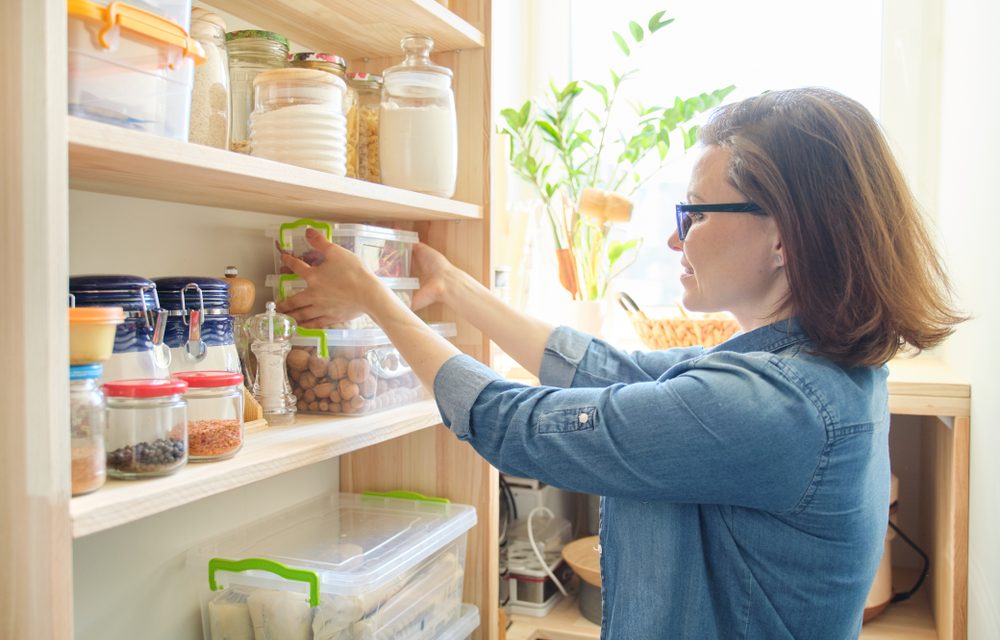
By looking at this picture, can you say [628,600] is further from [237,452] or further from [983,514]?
[983,514]

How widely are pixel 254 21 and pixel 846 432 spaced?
980mm

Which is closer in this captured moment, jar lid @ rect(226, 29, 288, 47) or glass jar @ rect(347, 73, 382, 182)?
jar lid @ rect(226, 29, 288, 47)

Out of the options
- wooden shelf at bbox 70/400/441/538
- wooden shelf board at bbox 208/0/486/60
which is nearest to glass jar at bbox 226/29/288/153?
wooden shelf board at bbox 208/0/486/60

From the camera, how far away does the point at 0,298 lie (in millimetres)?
670

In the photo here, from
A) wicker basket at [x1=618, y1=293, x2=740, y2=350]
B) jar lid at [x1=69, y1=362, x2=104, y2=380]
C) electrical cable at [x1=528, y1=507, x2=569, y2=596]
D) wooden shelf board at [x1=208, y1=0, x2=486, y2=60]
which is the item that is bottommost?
electrical cable at [x1=528, y1=507, x2=569, y2=596]

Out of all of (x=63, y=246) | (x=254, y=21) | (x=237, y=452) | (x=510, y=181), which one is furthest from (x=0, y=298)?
(x=510, y=181)

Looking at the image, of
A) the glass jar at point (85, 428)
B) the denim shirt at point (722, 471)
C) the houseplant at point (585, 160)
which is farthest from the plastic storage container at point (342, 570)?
the houseplant at point (585, 160)

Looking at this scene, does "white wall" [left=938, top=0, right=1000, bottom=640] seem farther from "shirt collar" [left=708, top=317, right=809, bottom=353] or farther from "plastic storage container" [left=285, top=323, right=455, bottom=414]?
"plastic storage container" [left=285, top=323, right=455, bottom=414]

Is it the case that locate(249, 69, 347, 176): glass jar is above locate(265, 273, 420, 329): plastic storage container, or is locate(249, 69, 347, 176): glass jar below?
above

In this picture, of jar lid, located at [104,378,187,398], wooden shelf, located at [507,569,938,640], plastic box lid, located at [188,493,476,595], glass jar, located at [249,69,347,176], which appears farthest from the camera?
wooden shelf, located at [507,569,938,640]

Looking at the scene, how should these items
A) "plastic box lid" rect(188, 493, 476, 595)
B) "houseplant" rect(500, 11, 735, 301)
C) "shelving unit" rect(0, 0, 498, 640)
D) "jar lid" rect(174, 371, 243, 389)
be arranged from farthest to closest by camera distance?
"houseplant" rect(500, 11, 735, 301) < "plastic box lid" rect(188, 493, 476, 595) < "jar lid" rect(174, 371, 243, 389) < "shelving unit" rect(0, 0, 498, 640)

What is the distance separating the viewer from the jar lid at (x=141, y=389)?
0.77 m

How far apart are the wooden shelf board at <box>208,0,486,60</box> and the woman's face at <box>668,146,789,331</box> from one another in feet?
1.49

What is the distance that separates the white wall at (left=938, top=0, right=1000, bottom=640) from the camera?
4.00 ft
